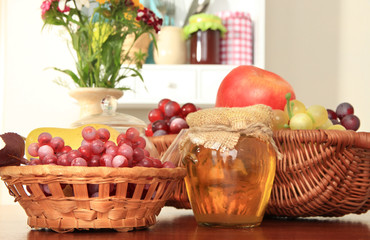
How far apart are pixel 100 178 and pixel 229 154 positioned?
0.53ft

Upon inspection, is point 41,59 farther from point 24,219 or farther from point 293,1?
point 24,219

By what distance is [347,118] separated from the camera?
799 millimetres

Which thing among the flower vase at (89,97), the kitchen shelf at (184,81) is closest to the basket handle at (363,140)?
the flower vase at (89,97)

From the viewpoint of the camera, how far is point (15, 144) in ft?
1.81

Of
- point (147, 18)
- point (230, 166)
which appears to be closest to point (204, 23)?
point (147, 18)

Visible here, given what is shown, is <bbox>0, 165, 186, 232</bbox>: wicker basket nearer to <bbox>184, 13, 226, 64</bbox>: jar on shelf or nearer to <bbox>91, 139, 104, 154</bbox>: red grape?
<bbox>91, 139, 104, 154</bbox>: red grape

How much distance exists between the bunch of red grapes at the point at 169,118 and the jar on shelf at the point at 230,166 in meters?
0.19

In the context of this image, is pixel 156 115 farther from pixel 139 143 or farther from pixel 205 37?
pixel 205 37

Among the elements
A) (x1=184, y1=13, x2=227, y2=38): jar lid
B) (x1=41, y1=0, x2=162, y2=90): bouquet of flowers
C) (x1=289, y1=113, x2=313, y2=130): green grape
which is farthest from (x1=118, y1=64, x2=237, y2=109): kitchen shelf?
(x1=289, y1=113, x2=313, y2=130): green grape

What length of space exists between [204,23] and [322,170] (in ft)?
4.69

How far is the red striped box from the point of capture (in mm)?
2027

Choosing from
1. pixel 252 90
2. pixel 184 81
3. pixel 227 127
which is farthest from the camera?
pixel 184 81

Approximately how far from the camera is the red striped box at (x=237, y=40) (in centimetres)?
203

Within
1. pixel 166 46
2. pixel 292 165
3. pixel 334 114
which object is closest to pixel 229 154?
pixel 292 165
